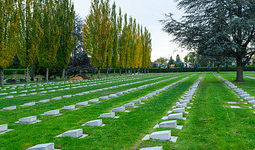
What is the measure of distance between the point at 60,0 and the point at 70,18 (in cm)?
217

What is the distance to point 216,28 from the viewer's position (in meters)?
14.9

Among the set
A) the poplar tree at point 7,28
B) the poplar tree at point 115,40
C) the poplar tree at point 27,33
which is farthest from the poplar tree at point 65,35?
the poplar tree at point 115,40

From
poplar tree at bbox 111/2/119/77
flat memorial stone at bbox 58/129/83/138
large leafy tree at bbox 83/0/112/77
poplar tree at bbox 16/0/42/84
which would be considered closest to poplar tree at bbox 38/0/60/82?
poplar tree at bbox 16/0/42/84

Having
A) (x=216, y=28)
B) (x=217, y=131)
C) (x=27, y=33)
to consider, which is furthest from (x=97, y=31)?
(x=217, y=131)

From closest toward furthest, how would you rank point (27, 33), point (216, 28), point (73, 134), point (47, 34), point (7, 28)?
point (73, 134)
point (7, 28)
point (216, 28)
point (27, 33)
point (47, 34)

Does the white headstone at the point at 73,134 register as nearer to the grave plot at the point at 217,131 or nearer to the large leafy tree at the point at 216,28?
the grave plot at the point at 217,131

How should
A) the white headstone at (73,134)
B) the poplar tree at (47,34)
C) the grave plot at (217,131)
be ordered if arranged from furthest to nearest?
1. the poplar tree at (47,34)
2. the white headstone at (73,134)
3. the grave plot at (217,131)

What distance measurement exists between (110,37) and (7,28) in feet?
53.4

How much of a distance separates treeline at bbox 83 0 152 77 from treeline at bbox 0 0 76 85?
140 inches

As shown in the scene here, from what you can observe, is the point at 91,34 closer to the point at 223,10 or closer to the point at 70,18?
the point at 70,18

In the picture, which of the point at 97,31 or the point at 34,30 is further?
the point at 97,31

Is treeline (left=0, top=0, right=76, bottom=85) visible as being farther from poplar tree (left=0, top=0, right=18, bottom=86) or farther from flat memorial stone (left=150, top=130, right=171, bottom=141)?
flat memorial stone (left=150, top=130, right=171, bottom=141)

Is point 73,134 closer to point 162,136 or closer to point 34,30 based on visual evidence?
point 162,136

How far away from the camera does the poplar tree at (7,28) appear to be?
13570 mm
